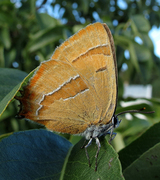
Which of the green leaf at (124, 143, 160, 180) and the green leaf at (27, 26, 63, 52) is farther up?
the green leaf at (27, 26, 63, 52)

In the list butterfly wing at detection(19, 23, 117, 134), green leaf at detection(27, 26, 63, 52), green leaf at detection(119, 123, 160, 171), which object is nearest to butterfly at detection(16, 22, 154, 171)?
butterfly wing at detection(19, 23, 117, 134)

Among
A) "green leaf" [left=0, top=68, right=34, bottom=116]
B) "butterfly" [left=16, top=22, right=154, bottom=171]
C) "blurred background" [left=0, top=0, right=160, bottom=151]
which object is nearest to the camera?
"green leaf" [left=0, top=68, right=34, bottom=116]

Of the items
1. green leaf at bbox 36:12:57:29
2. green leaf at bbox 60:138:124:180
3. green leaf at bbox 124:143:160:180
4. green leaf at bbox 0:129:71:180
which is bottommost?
green leaf at bbox 124:143:160:180

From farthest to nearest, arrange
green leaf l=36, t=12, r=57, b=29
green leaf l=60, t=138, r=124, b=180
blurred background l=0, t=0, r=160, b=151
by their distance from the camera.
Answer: green leaf l=36, t=12, r=57, b=29, blurred background l=0, t=0, r=160, b=151, green leaf l=60, t=138, r=124, b=180

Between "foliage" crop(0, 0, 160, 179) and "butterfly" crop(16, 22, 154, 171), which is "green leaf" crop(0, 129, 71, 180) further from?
"butterfly" crop(16, 22, 154, 171)

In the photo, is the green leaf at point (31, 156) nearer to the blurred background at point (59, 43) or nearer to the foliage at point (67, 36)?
the foliage at point (67, 36)

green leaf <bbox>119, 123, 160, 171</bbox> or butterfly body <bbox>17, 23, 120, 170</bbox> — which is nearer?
green leaf <bbox>119, 123, 160, 171</bbox>

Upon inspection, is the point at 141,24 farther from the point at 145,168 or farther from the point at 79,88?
the point at 145,168

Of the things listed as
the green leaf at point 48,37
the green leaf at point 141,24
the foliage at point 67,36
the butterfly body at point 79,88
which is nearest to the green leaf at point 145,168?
the foliage at point 67,36
